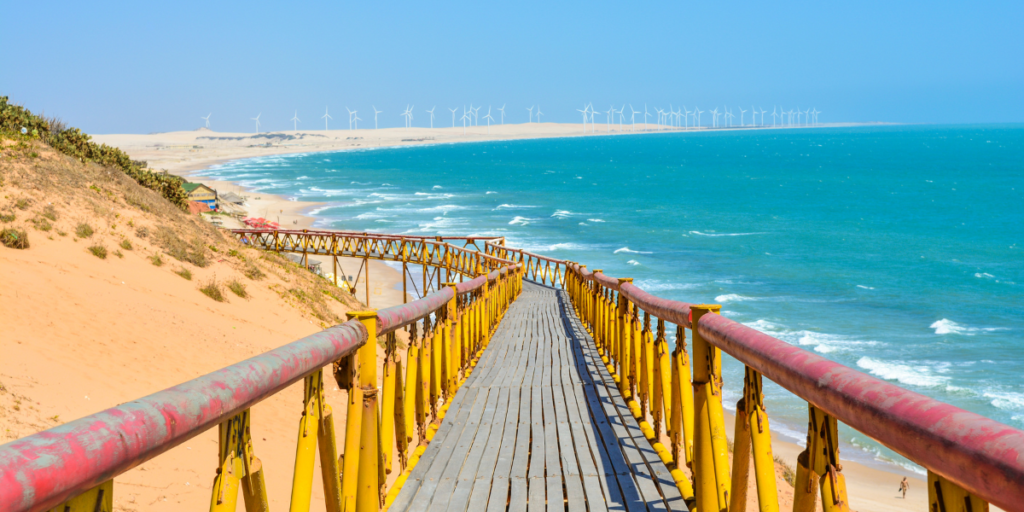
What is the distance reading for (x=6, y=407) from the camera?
22.1 ft

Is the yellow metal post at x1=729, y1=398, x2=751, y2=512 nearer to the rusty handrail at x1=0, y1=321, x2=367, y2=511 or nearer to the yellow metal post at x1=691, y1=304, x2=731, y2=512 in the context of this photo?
the yellow metal post at x1=691, y1=304, x2=731, y2=512

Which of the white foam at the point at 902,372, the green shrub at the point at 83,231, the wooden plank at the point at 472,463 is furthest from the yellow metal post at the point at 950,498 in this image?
the white foam at the point at 902,372

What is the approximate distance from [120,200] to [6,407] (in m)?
12.7

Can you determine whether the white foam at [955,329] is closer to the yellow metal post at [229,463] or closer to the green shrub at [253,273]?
the green shrub at [253,273]

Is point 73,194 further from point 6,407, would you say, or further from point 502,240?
point 502,240

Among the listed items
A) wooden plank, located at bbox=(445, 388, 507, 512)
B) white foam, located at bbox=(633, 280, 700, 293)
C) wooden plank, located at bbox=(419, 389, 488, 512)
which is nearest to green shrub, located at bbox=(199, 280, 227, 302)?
wooden plank, located at bbox=(445, 388, 507, 512)

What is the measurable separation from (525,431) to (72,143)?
25.7m

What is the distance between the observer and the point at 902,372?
2158 cm

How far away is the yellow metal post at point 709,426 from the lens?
8.95ft

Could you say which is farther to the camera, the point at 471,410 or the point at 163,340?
the point at 163,340

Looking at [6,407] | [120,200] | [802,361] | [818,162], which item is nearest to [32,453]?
[802,361]

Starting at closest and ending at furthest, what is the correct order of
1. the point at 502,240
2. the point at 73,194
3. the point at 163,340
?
the point at 163,340 → the point at 73,194 → the point at 502,240

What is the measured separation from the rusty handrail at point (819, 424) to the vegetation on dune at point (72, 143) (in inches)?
859

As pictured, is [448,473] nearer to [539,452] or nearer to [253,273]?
[539,452]
